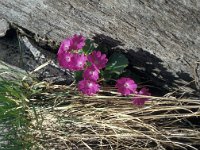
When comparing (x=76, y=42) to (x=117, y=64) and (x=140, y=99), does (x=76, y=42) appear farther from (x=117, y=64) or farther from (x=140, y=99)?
(x=140, y=99)

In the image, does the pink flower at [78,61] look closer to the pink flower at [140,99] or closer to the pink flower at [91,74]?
the pink flower at [91,74]

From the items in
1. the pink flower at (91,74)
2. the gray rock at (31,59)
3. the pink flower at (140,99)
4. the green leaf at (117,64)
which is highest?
the gray rock at (31,59)

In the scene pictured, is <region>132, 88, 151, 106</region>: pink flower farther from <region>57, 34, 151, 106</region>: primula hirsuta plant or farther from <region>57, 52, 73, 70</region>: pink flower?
<region>57, 52, 73, 70</region>: pink flower

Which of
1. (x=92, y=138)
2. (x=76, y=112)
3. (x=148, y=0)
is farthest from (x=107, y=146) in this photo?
(x=148, y=0)

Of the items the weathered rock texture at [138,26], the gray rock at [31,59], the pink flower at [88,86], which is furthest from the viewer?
the gray rock at [31,59]

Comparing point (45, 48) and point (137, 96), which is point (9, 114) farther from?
point (137, 96)

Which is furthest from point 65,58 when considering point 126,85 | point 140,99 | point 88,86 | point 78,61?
point 140,99

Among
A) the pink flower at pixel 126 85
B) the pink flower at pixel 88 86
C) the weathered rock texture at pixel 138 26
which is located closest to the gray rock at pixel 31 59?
the weathered rock texture at pixel 138 26
